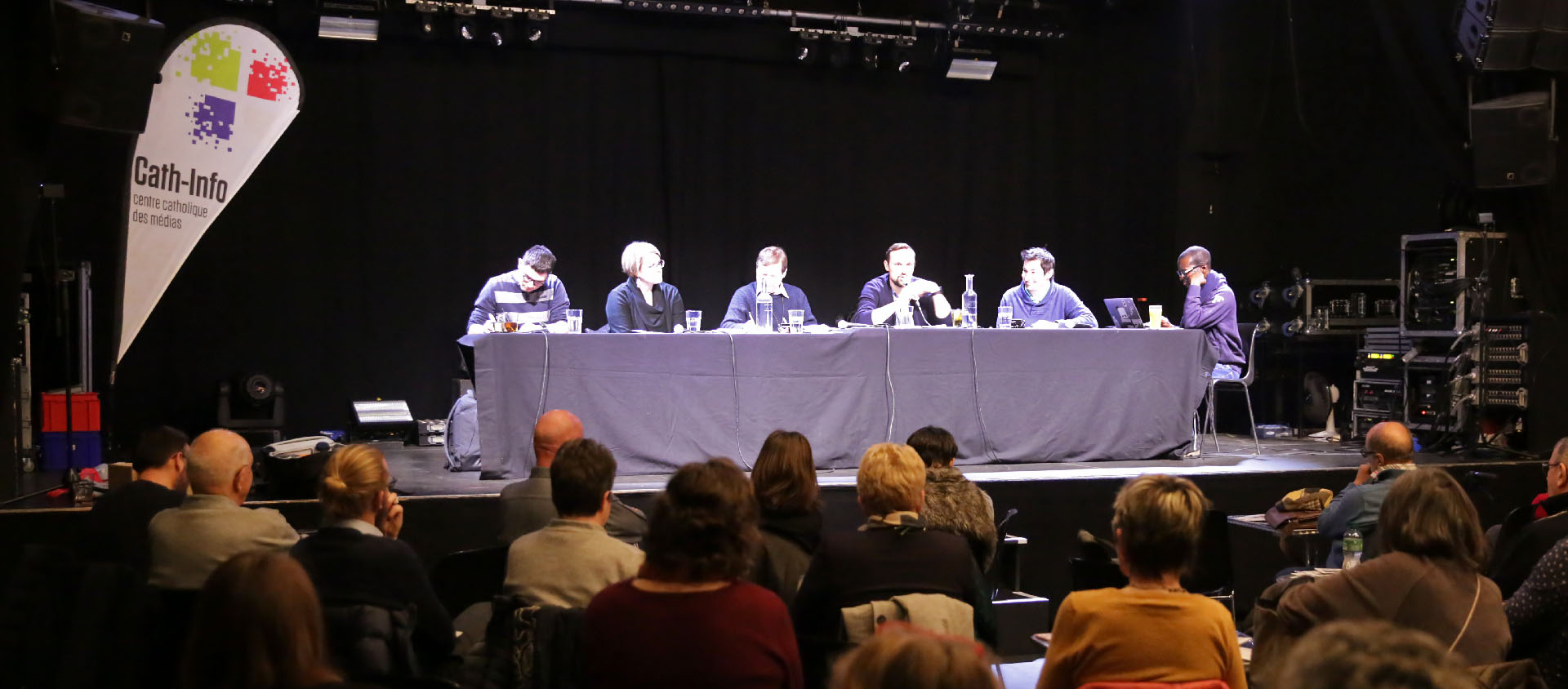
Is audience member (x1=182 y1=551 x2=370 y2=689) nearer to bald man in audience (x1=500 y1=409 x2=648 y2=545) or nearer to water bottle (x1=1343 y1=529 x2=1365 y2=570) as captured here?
bald man in audience (x1=500 y1=409 x2=648 y2=545)

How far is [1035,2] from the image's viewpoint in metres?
9.08

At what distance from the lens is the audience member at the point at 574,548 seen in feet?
8.41

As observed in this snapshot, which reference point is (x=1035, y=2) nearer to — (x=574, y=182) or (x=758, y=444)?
(x=574, y=182)

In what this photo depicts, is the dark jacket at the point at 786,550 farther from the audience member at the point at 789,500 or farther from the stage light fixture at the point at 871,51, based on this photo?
the stage light fixture at the point at 871,51

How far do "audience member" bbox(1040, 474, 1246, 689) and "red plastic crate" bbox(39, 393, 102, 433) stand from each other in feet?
21.3

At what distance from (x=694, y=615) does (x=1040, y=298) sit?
5647 mm

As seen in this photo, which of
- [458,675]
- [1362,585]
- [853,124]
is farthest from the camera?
[853,124]

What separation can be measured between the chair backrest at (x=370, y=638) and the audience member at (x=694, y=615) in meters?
0.59

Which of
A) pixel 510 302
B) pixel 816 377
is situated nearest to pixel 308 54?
pixel 510 302

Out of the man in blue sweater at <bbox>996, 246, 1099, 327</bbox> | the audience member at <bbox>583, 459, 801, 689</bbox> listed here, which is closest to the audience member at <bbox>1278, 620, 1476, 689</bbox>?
the audience member at <bbox>583, 459, 801, 689</bbox>

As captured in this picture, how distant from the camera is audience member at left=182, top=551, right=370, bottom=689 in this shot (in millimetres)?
1539


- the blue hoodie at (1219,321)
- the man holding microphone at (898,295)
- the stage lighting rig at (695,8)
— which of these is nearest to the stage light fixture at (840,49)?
the stage lighting rig at (695,8)

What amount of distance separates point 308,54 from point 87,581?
632 cm

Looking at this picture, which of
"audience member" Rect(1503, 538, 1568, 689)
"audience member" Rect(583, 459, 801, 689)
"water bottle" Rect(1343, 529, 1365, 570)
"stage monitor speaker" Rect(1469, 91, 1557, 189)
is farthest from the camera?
"stage monitor speaker" Rect(1469, 91, 1557, 189)
